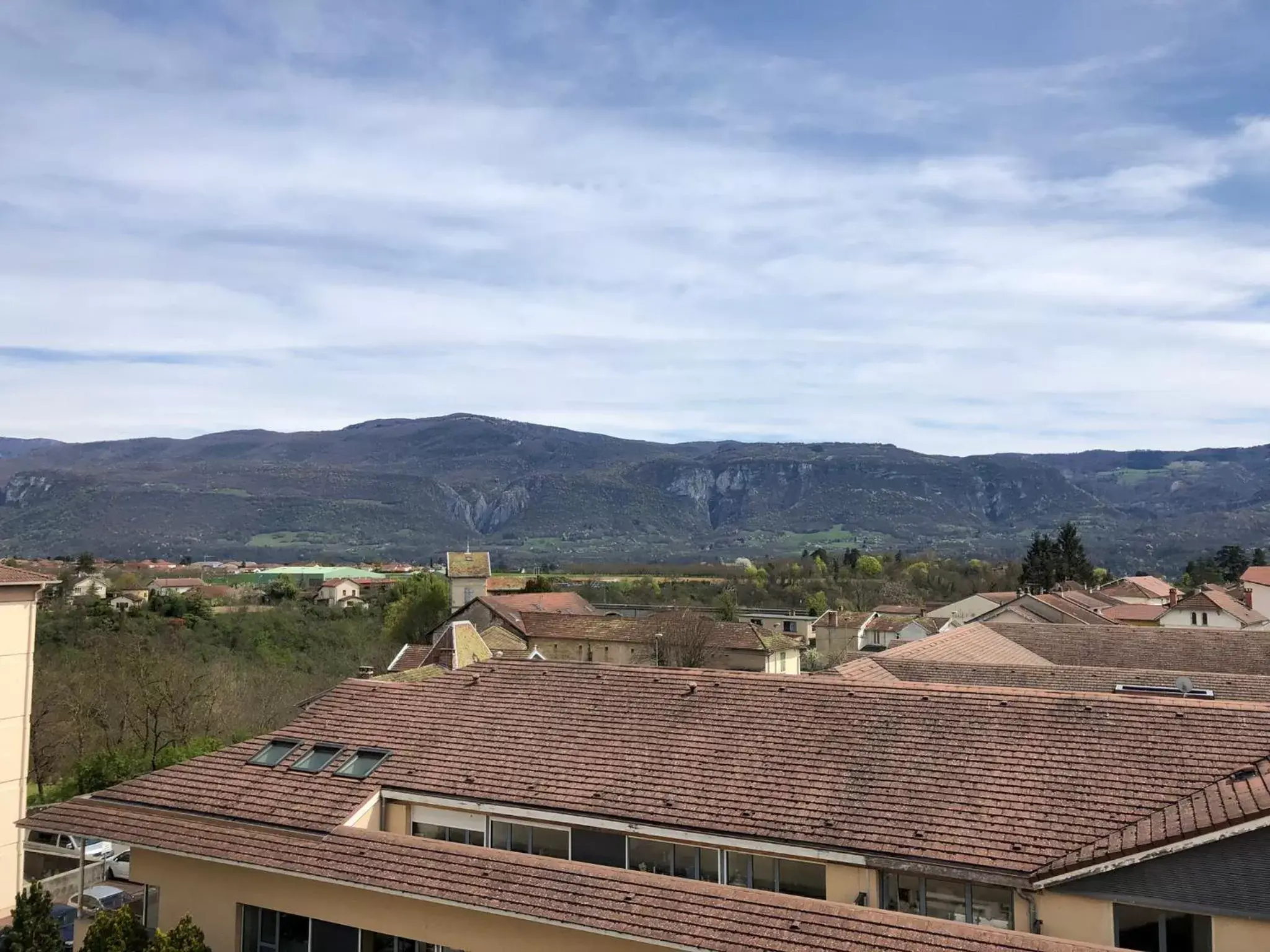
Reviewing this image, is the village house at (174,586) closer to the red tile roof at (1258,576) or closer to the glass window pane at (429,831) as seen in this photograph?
the glass window pane at (429,831)

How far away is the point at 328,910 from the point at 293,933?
782 millimetres

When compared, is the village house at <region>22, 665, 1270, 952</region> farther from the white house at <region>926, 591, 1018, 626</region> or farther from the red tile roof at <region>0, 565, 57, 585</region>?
the white house at <region>926, 591, 1018, 626</region>

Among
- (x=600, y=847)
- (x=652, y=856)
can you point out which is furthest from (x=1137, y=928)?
(x=600, y=847)

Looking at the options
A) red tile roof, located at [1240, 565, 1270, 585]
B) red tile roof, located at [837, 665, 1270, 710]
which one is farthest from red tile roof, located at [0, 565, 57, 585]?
red tile roof, located at [1240, 565, 1270, 585]

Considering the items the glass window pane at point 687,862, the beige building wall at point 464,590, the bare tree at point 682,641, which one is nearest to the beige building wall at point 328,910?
the glass window pane at point 687,862

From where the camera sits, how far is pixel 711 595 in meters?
102

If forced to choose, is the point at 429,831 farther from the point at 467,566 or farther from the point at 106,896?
the point at 467,566

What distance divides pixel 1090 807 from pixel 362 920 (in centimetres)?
854

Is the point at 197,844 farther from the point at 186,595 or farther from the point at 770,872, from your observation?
the point at 186,595

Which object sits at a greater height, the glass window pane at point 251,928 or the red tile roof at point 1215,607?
the red tile roof at point 1215,607

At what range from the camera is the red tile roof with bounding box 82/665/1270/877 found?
34.9ft

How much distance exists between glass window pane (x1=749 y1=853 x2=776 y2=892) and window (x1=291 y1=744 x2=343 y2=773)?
6570 millimetres

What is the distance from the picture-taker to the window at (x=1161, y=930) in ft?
30.3

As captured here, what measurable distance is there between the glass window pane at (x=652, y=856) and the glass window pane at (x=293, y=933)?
4.18 m
